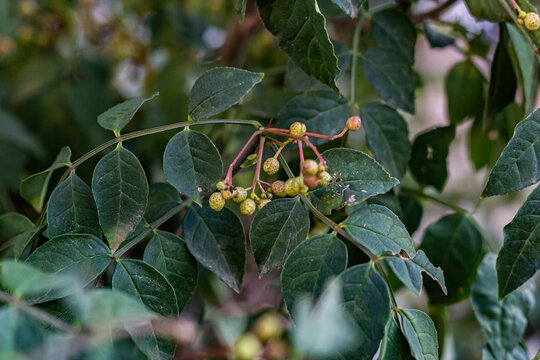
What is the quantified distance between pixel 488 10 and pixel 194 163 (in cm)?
35

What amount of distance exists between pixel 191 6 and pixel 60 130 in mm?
451

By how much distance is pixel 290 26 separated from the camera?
1.64 feet

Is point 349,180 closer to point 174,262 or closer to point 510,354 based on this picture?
point 174,262

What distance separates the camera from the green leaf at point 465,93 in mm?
727

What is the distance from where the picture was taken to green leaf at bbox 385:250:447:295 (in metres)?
0.42

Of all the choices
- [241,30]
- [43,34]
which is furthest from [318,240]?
[43,34]

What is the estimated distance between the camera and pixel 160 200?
54 centimetres

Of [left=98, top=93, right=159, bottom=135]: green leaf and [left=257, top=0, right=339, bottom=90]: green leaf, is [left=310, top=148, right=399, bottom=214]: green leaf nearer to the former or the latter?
[left=257, top=0, right=339, bottom=90]: green leaf

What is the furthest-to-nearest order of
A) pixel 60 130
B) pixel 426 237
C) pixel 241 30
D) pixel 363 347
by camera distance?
pixel 60 130, pixel 241 30, pixel 426 237, pixel 363 347

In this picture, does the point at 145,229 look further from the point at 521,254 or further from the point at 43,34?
the point at 43,34

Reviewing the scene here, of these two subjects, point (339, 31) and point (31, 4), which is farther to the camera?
point (31, 4)

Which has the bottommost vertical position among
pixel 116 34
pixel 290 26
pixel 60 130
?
pixel 60 130

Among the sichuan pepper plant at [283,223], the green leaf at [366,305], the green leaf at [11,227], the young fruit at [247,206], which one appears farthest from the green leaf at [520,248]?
the green leaf at [11,227]

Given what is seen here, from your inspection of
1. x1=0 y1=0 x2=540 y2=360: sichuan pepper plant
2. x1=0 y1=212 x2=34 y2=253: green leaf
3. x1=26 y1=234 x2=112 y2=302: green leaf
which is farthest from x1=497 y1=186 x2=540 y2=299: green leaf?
x1=0 y1=212 x2=34 y2=253: green leaf
